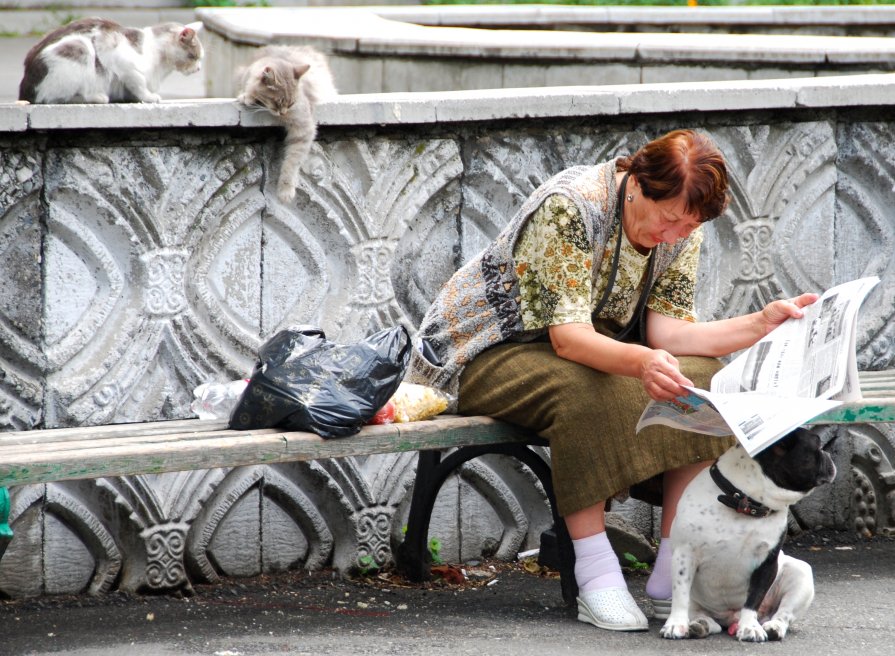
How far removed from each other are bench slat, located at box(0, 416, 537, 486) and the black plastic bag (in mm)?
52

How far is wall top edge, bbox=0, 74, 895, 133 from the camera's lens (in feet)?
12.7

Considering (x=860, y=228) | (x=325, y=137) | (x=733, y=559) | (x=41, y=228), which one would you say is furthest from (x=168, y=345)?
(x=860, y=228)

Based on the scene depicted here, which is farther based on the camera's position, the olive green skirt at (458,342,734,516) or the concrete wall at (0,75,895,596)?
the concrete wall at (0,75,895,596)

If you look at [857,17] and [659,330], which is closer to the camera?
[659,330]

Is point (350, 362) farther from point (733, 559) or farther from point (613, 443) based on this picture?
point (733, 559)

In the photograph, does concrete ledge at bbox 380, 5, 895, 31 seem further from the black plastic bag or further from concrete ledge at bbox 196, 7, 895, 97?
the black plastic bag

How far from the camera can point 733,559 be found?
3445 mm

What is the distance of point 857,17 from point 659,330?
20.5ft

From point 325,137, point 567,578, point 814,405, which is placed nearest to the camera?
point 814,405

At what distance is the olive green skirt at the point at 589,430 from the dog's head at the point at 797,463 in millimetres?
336

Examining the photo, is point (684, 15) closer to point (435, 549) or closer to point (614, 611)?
point (435, 549)

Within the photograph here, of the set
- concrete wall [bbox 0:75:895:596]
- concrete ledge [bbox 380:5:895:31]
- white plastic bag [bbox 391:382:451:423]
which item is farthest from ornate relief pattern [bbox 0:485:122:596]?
concrete ledge [bbox 380:5:895:31]

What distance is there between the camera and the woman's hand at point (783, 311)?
3676mm

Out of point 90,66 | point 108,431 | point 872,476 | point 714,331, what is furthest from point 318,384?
point 872,476
